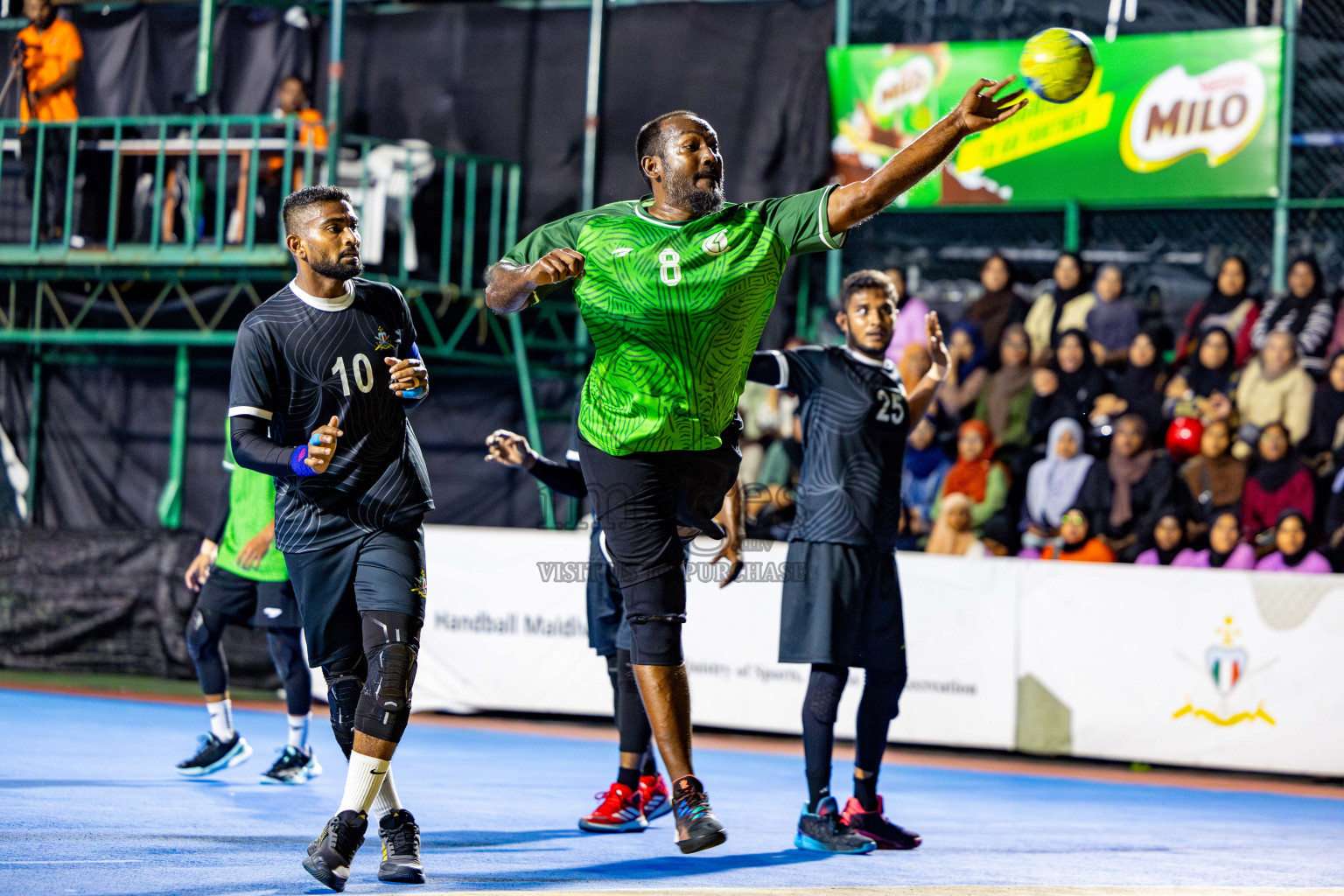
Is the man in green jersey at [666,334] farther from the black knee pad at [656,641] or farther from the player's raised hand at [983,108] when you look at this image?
the player's raised hand at [983,108]

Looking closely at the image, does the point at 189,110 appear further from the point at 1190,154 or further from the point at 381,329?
the point at 381,329

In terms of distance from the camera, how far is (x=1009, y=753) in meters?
10.5

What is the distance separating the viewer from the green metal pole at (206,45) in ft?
45.0

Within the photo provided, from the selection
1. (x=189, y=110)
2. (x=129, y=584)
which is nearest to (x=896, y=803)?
(x=129, y=584)

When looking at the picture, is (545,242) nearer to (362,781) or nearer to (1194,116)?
(362,781)

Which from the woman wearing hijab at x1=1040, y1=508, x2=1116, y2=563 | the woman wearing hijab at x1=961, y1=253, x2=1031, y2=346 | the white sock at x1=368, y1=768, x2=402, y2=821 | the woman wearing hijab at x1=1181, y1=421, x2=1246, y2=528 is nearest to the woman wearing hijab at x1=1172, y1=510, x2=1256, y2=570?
the woman wearing hijab at x1=1181, y1=421, x2=1246, y2=528

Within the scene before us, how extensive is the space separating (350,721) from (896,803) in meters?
3.59

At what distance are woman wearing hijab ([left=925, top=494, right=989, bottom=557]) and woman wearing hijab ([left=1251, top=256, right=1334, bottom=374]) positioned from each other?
2696 mm

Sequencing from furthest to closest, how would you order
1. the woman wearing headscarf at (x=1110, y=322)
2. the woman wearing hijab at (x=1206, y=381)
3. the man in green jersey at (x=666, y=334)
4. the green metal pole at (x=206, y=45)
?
the green metal pole at (x=206, y=45) → the woman wearing headscarf at (x=1110, y=322) → the woman wearing hijab at (x=1206, y=381) → the man in green jersey at (x=666, y=334)

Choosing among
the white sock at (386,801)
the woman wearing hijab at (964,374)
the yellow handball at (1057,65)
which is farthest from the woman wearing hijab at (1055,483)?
the white sock at (386,801)

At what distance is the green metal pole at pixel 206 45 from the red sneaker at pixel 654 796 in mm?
9088

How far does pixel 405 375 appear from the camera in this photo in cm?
506

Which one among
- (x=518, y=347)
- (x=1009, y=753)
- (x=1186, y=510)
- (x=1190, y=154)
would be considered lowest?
(x=1009, y=753)

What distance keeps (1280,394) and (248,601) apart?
771cm
